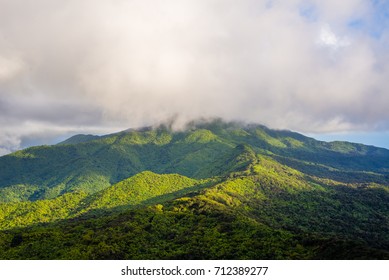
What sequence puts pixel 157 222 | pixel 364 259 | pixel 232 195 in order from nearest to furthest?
pixel 364 259 → pixel 157 222 → pixel 232 195

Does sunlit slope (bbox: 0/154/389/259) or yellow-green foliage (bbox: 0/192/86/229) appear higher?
sunlit slope (bbox: 0/154/389/259)

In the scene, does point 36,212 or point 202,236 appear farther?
point 36,212

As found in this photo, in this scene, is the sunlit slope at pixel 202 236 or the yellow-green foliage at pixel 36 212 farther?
the yellow-green foliage at pixel 36 212

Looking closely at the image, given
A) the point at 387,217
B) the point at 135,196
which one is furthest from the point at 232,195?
the point at 387,217

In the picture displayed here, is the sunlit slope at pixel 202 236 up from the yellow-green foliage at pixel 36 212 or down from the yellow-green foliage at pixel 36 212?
up

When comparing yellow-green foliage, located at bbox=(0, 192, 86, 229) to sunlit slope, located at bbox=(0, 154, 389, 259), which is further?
yellow-green foliage, located at bbox=(0, 192, 86, 229)

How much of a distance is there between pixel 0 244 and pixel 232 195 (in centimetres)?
9699

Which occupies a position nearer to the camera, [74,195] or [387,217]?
[387,217]

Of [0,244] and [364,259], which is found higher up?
[364,259]

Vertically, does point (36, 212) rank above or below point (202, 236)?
below
